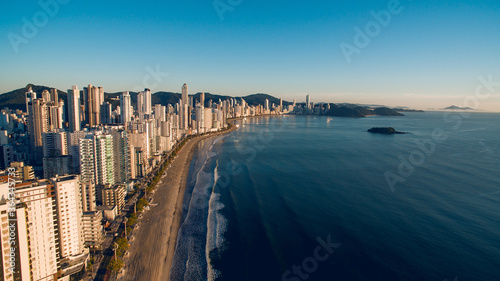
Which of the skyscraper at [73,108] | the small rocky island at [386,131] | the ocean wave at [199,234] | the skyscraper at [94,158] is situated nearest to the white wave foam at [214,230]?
the ocean wave at [199,234]

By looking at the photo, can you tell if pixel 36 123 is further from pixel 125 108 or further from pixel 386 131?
pixel 386 131

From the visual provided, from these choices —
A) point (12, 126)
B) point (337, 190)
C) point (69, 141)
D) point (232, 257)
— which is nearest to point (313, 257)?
point (232, 257)

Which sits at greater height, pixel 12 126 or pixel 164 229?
pixel 12 126

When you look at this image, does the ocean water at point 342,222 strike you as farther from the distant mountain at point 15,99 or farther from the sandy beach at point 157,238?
the distant mountain at point 15,99

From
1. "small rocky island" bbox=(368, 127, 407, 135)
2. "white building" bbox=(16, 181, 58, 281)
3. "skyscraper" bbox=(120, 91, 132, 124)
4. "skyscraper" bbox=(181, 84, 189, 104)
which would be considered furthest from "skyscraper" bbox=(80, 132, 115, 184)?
"skyscraper" bbox=(181, 84, 189, 104)

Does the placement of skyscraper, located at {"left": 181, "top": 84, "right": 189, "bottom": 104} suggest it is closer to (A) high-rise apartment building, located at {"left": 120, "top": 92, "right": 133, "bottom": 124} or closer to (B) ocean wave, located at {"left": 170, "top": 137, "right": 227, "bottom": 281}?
(A) high-rise apartment building, located at {"left": 120, "top": 92, "right": 133, "bottom": 124}

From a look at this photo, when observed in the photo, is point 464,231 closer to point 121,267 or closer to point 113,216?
point 121,267
